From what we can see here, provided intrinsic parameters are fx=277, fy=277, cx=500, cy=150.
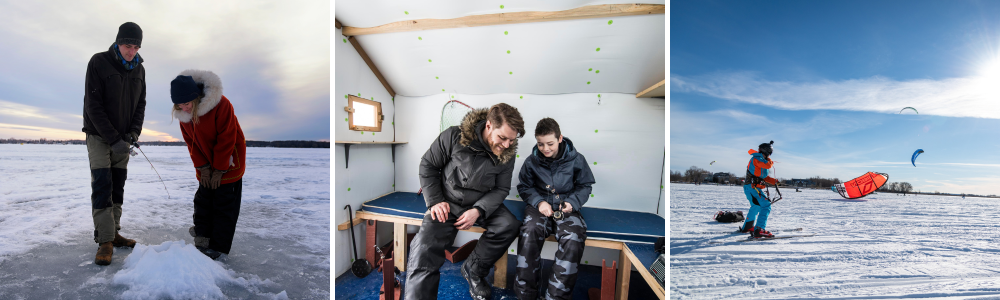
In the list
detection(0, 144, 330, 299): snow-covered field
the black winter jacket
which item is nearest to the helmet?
the black winter jacket

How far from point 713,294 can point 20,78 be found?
3.76 meters

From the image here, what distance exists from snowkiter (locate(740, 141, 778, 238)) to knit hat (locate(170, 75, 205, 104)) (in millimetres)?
3153

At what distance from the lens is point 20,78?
54.1 inches

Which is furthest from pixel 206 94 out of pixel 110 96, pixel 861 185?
pixel 861 185

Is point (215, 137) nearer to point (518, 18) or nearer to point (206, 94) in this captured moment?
point (206, 94)

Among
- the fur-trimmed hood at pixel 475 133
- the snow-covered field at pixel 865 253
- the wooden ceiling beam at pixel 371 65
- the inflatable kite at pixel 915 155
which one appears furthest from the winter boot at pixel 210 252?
the inflatable kite at pixel 915 155

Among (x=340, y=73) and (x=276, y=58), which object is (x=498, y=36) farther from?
(x=276, y=58)

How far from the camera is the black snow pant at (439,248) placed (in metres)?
1.35

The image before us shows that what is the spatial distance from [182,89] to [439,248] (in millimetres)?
1390

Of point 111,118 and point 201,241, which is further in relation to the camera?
point 201,241

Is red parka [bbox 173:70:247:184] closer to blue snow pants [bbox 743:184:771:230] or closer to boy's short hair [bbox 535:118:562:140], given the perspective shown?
boy's short hair [bbox 535:118:562:140]

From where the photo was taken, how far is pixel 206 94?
133cm

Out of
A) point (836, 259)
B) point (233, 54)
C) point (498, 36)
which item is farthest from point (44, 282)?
point (836, 259)

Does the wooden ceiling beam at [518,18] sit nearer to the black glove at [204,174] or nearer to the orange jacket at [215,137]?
the orange jacket at [215,137]
